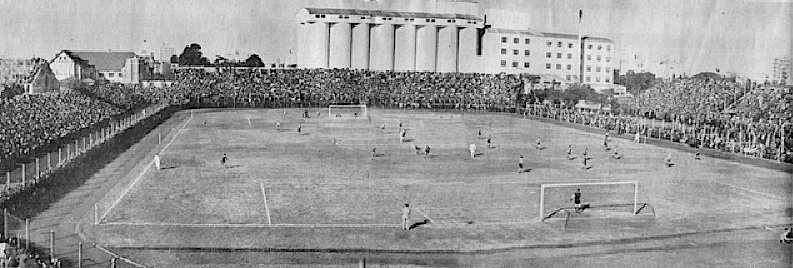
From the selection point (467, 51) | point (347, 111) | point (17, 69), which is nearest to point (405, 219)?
point (347, 111)

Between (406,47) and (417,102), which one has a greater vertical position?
(406,47)

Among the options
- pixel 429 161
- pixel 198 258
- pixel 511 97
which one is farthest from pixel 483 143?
pixel 511 97

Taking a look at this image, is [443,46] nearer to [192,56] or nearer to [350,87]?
[350,87]

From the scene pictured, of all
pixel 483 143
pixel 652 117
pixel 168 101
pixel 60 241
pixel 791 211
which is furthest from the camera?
pixel 168 101

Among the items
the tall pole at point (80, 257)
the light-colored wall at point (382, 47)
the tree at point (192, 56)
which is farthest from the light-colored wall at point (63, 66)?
the tall pole at point (80, 257)

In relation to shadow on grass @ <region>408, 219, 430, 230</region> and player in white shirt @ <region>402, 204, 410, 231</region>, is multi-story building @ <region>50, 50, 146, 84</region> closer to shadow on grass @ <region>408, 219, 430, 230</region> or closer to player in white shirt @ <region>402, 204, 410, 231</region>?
shadow on grass @ <region>408, 219, 430, 230</region>

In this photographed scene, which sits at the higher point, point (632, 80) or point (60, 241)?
point (632, 80)

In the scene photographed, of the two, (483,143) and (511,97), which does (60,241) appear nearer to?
(483,143)
